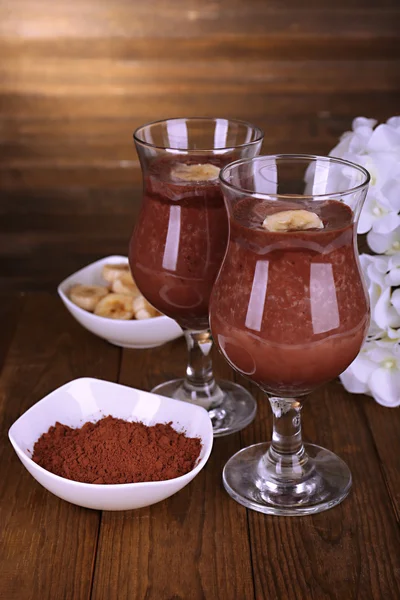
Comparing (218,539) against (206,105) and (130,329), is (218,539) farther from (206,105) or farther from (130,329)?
(206,105)

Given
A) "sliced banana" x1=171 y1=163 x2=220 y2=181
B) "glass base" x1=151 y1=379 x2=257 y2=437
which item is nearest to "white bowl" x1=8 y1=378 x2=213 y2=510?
"glass base" x1=151 y1=379 x2=257 y2=437

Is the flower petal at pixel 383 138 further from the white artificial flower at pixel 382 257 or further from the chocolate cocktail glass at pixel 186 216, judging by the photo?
the chocolate cocktail glass at pixel 186 216

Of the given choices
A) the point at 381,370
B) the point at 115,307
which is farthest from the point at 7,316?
the point at 381,370

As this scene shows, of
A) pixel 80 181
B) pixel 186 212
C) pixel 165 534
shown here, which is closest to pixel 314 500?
pixel 165 534

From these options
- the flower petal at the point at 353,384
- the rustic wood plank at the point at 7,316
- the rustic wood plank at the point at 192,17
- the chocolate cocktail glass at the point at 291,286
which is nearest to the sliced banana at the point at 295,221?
the chocolate cocktail glass at the point at 291,286

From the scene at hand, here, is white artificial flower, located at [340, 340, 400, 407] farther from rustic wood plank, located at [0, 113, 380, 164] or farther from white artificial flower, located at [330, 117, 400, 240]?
rustic wood plank, located at [0, 113, 380, 164]

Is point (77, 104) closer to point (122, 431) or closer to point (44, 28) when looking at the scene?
point (44, 28)

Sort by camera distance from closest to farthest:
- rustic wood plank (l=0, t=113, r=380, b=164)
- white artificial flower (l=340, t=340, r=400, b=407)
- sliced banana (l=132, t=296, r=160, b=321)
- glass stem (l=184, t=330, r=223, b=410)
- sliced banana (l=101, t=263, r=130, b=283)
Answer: white artificial flower (l=340, t=340, r=400, b=407)
glass stem (l=184, t=330, r=223, b=410)
sliced banana (l=132, t=296, r=160, b=321)
sliced banana (l=101, t=263, r=130, b=283)
rustic wood plank (l=0, t=113, r=380, b=164)
